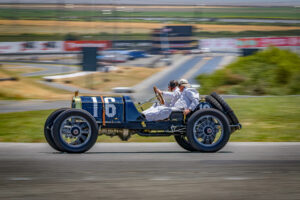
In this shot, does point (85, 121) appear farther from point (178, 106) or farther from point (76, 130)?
point (178, 106)

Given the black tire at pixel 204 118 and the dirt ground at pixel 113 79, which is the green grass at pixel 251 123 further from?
the dirt ground at pixel 113 79

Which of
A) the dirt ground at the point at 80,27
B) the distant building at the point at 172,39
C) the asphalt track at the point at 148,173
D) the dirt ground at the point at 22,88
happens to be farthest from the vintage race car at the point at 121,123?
the dirt ground at the point at 80,27

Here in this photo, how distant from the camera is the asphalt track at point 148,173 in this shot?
20.8 feet

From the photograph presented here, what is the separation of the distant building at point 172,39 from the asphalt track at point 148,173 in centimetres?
1180

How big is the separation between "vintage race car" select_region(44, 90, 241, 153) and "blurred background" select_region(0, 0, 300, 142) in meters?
9.75

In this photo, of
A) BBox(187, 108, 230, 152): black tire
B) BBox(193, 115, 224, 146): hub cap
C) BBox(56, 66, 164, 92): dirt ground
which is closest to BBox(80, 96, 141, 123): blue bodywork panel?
BBox(187, 108, 230, 152): black tire

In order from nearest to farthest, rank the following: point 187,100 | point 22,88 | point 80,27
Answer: point 187,100 < point 22,88 < point 80,27

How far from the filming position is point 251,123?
1327 cm

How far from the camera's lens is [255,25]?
74.3 feet

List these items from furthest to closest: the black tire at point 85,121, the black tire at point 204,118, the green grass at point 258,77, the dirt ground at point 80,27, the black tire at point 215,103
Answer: the dirt ground at point 80,27 < the green grass at point 258,77 < the black tire at point 215,103 < the black tire at point 204,118 < the black tire at point 85,121

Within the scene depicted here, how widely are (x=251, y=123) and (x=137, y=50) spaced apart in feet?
30.3

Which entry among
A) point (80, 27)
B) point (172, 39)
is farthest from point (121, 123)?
point (80, 27)

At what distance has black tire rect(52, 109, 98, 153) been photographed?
8469 mm

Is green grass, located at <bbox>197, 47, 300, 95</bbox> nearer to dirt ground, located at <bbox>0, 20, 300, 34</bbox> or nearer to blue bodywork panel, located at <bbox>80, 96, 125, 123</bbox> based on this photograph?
dirt ground, located at <bbox>0, 20, 300, 34</bbox>
